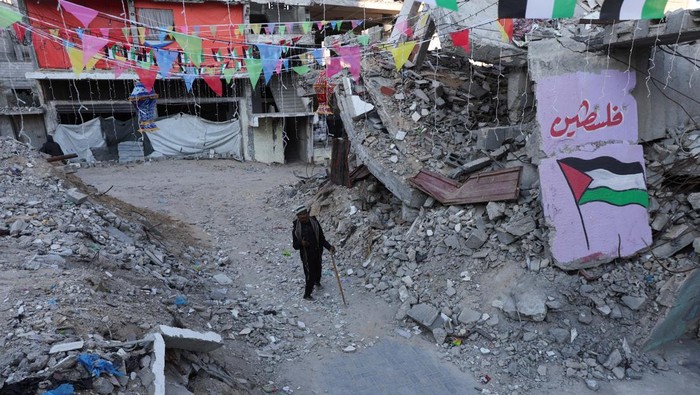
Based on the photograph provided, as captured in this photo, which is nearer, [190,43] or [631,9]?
[631,9]

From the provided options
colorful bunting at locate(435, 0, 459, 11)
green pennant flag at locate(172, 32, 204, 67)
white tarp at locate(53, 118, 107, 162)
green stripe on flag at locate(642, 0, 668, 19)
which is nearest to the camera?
green stripe on flag at locate(642, 0, 668, 19)

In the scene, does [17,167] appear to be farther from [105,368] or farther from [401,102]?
[401,102]

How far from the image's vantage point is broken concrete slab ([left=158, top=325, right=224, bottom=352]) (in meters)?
4.01

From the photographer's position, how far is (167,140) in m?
20.5

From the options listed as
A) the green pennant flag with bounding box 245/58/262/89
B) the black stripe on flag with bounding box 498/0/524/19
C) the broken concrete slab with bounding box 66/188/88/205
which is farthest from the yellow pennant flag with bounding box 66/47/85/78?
the black stripe on flag with bounding box 498/0/524/19

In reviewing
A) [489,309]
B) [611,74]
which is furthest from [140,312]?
[611,74]

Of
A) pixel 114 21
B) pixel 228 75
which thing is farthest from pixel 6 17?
pixel 114 21

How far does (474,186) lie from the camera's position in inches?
297

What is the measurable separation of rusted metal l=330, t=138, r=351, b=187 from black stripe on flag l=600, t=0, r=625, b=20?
6.87 m

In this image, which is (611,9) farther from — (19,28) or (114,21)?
(114,21)

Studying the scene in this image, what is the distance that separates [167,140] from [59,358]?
18.9 m

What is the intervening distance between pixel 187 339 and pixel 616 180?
6313 millimetres

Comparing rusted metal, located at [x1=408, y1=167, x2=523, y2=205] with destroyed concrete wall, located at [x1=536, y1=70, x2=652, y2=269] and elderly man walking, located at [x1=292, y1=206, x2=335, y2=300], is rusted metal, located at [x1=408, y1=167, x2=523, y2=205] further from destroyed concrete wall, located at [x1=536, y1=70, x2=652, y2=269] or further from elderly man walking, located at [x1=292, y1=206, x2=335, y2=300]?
elderly man walking, located at [x1=292, y1=206, x2=335, y2=300]

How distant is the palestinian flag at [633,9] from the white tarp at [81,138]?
2059cm
